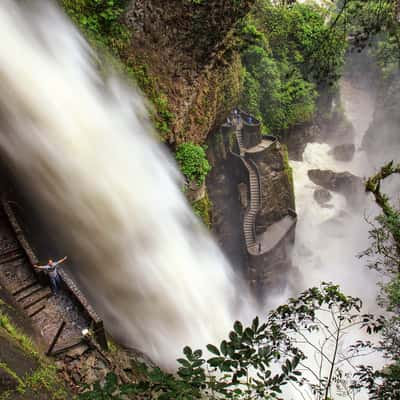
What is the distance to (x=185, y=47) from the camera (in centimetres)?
1112

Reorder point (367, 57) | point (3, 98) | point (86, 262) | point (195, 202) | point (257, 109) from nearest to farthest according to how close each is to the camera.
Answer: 1. point (3, 98)
2. point (86, 262)
3. point (195, 202)
4. point (257, 109)
5. point (367, 57)

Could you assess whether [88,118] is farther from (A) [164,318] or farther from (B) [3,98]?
(A) [164,318]

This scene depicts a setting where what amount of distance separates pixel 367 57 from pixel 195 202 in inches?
1424

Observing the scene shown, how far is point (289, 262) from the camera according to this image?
1819 centimetres

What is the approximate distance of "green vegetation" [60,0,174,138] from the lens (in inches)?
350

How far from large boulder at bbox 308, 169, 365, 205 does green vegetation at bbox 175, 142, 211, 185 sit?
632 inches

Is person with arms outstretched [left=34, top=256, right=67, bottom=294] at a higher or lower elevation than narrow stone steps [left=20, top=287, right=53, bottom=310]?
higher

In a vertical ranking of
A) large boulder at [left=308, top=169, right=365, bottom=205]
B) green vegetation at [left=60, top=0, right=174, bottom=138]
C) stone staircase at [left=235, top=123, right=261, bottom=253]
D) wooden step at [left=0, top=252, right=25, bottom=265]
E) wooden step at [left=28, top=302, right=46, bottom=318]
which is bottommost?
wooden step at [left=28, top=302, right=46, bottom=318]

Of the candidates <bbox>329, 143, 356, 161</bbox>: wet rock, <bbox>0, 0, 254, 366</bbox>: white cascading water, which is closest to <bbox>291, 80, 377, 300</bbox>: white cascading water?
<bbox>329, 143, 356, 161</bbox>: wet rock

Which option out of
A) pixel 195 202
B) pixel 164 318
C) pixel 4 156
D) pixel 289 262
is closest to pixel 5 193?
pixel 4 156

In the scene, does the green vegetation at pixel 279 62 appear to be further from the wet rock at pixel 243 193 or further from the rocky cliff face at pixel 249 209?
the wet rock at pixel 243 193

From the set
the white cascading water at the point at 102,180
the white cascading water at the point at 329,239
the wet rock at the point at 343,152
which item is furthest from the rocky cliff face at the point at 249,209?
the wet rock at the point at 343,152

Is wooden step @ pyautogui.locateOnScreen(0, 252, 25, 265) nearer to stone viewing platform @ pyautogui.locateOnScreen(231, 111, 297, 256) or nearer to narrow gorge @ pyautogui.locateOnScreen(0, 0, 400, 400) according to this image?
narrow gorge @ pyautogui.locateOnScreen(0, 0, 400, 400)

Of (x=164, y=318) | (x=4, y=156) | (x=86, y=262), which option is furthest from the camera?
(x=164, y=318)
